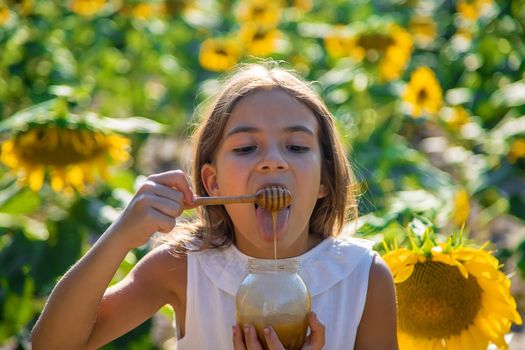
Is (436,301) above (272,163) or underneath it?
underneath

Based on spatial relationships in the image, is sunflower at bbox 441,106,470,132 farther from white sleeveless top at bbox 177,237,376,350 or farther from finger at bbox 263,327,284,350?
finger at bbox 263,327,284,350

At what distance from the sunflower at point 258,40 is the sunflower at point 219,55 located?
0.06 metres

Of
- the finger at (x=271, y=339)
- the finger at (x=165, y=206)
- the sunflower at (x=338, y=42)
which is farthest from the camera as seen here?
the sunflower at (x=338, y=42)

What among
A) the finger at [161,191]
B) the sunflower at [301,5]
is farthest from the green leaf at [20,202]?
the sunflower at [301,5]

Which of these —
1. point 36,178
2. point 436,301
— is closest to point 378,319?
point 436,301

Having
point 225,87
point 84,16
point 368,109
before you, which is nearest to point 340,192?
point 225,87

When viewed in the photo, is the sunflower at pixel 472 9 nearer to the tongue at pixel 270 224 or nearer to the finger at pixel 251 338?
the tongue at pixel 270 224

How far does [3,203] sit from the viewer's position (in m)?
3.04

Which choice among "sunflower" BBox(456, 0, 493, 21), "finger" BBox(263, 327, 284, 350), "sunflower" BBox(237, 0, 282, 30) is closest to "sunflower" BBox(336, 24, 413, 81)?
"sunflower" BBox(456, 0, 493, 21)

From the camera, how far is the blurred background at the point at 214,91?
2906mm

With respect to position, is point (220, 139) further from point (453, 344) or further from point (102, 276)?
point (453, 344)

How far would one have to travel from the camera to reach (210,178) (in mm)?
2111

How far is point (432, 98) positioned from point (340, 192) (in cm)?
238

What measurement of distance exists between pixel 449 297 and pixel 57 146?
1148mm
